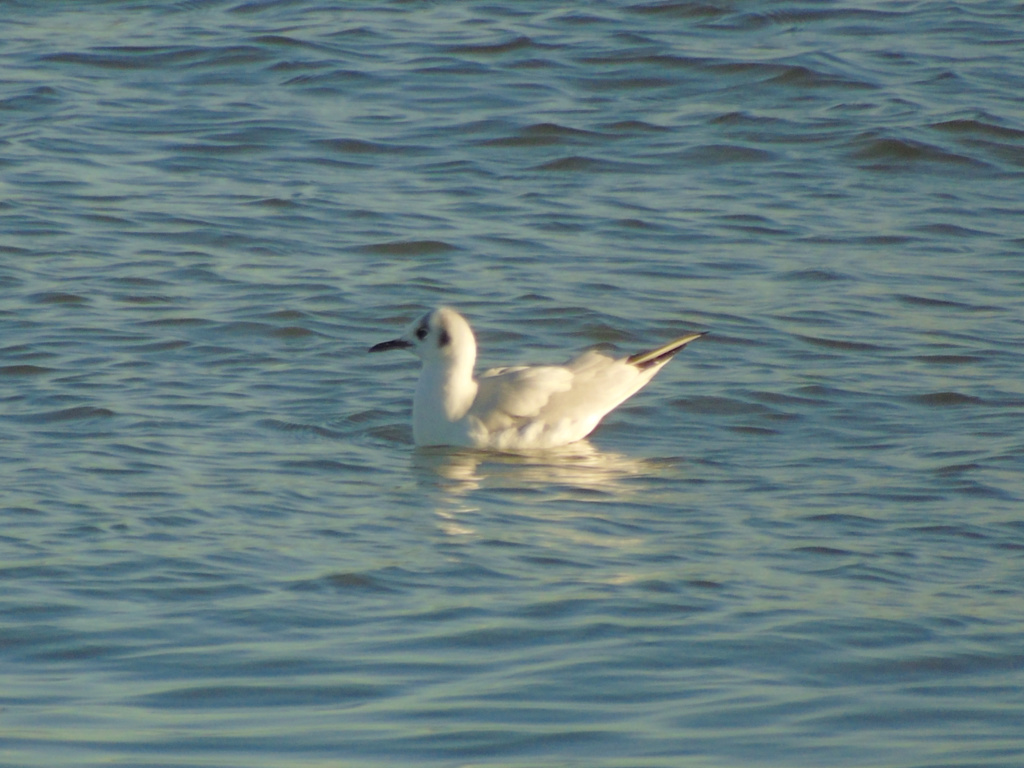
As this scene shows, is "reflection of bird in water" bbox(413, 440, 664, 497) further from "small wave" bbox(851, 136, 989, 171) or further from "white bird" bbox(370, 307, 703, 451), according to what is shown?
"small wave" bbox(851, 136, 989, 171)

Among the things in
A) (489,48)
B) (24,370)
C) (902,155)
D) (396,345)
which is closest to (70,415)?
(24,370)

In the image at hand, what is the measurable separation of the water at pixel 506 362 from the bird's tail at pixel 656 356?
0.98 feet

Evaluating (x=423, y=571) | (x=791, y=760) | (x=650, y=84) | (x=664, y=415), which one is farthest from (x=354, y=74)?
(x=791, y=760)

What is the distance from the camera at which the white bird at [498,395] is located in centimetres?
877

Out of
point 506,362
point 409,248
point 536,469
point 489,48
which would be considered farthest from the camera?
point 489,48

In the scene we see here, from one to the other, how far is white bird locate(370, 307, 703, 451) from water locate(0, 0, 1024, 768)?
6.8 inches

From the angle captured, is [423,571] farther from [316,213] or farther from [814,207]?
[814,207]

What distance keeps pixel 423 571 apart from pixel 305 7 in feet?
43.9

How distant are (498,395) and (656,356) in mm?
919

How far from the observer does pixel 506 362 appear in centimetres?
1026

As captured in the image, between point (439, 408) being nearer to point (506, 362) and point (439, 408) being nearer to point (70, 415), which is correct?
point (506, 362)

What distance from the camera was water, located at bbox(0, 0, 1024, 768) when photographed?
5.14m

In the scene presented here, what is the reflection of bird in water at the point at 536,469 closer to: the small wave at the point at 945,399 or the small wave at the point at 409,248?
the small wave at the point at 945,399

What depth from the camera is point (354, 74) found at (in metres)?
16.2
